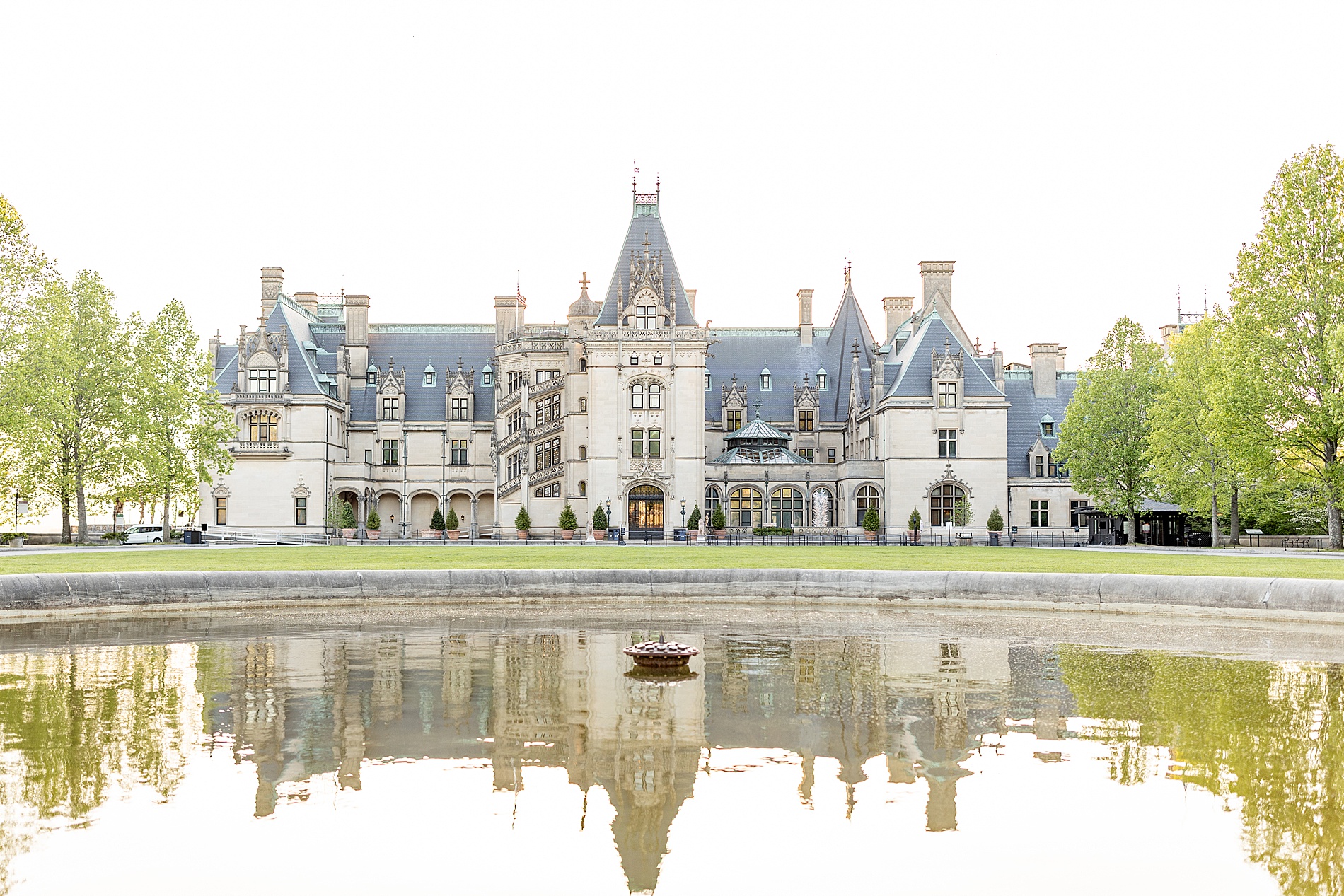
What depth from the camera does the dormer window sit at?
2869 inches

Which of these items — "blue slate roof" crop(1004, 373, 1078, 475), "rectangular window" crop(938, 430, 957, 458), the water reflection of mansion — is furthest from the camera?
"blue slate roof" crop(1004, 373, 1078, 475)

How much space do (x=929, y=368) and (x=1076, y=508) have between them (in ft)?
45.1

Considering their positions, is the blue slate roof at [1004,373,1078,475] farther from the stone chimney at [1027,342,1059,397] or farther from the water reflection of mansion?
the water reflection of mansion

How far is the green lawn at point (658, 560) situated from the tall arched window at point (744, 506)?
21.3m

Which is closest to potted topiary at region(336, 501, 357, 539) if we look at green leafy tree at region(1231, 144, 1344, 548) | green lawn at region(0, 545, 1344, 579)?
green lawn at region(0, 545, 1344, 579)

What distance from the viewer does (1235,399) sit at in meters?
44.2

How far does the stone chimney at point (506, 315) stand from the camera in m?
80.8

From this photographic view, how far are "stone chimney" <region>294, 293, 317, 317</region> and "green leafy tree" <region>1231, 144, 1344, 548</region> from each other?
212 ft

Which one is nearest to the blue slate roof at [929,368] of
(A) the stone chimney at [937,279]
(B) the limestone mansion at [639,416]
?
(B) the limestone mansion at [639,416]

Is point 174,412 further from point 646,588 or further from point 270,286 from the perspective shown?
point 646,588

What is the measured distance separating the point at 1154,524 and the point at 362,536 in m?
47.8

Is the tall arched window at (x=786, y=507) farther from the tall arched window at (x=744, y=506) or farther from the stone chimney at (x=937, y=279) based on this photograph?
the stone chimney at (x=937, y=279)

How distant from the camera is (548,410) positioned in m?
72.9

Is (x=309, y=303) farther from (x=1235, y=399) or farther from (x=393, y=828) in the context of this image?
(x=393, y=828)
